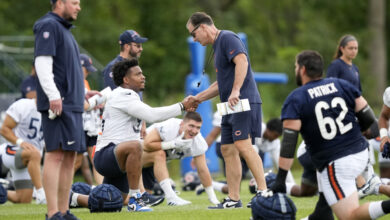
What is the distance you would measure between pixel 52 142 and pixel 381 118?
12.8 ft

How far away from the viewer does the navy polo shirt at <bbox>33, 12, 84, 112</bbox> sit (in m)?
6.68

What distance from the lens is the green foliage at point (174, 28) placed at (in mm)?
32594

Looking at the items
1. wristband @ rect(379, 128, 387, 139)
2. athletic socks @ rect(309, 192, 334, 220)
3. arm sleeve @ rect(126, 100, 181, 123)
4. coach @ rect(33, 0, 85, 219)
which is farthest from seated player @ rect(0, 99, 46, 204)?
athletic socks @ rect(309, 192, 334, 220)

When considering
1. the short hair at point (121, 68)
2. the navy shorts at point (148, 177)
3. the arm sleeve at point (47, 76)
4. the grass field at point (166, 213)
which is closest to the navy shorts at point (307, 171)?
the grass field at point (166, 213)

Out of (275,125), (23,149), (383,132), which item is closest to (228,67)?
(383,132)

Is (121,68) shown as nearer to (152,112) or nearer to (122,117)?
(122,117)

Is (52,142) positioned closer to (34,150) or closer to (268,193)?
(268,193)

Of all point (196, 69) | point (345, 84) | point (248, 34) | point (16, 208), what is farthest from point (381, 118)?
point (248, 34)

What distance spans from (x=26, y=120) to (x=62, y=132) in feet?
14.7

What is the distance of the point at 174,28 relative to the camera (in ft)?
114

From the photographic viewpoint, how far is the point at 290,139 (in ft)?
20.8

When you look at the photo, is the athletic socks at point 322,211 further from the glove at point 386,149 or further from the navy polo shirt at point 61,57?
the navy polo shirt at point 61,57

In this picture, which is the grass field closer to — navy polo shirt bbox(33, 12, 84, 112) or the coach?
the coach

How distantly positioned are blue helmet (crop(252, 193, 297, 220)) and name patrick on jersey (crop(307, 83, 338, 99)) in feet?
2.81
